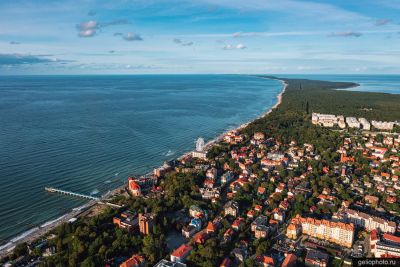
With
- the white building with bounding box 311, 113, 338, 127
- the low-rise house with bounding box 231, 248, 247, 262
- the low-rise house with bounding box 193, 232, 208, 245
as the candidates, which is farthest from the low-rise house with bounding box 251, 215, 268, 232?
the white building with bounding box 311, 113, 338, 127

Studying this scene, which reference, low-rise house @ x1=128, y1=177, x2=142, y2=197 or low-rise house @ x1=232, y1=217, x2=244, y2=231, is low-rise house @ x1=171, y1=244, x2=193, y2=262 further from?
low-rise house @ x1=128, y1=177, x2=142, y2=197

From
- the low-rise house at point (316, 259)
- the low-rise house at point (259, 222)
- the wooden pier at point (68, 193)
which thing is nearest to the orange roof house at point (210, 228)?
the low-rise house at point (259, 222)

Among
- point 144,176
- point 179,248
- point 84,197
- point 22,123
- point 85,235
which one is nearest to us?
point 179,248

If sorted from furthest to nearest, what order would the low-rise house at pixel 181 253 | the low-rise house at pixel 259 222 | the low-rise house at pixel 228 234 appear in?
the low-rise house at pixel 259 222 < the low-rise house at pixel 228 234 < the low-rise house at pixel 181 253

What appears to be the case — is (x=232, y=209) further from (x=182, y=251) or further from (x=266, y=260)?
(x=182, y=251)

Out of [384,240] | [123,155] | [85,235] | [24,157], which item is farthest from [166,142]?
[384,240]

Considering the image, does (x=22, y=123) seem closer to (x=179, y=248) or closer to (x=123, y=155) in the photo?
(x=123, y=155)

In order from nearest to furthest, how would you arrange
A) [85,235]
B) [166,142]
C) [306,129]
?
[85,235] → [166,142] → [306,129]

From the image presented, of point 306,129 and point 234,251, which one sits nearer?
point 234,251

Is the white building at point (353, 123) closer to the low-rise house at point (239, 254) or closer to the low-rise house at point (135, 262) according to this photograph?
the low-rise house at point (239, 254)
